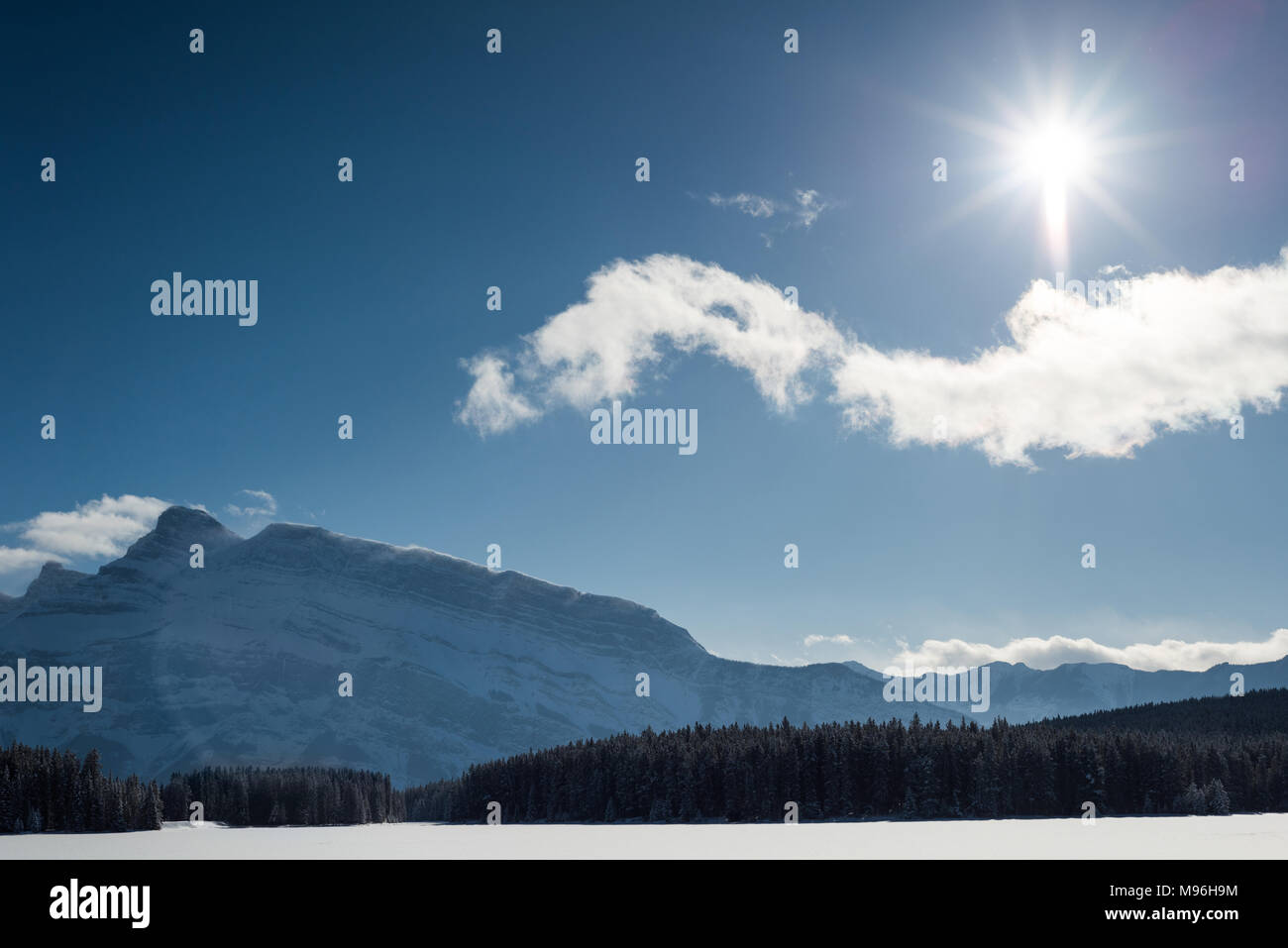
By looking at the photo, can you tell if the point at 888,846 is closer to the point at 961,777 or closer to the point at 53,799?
the point at 961,777

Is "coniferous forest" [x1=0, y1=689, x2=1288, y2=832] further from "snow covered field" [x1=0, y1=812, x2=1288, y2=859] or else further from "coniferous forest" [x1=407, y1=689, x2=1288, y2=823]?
"snow covered field" [x1=0, y1=812, x2=1288, y2=859]

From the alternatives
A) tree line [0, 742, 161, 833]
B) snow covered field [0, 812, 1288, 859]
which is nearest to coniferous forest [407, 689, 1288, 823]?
snow covered field [0, 812, 1288, 859]

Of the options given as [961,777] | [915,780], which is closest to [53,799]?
[915,780]

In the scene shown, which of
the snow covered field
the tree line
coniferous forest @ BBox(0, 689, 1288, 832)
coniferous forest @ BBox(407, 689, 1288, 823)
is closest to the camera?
the snow covered field

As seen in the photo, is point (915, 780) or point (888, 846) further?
point (915, 780)

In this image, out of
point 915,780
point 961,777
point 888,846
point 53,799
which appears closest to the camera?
point 888,846

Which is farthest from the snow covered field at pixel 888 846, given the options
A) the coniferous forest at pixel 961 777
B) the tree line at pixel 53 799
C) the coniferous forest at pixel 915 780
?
the tree line at pixel 53 799

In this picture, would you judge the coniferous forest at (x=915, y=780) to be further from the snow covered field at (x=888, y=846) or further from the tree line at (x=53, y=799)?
the snow covered field at (x=888, y=846)

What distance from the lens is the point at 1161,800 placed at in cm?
17738

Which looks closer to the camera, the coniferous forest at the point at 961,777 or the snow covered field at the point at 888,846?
the snow covered field at the point at 888,846

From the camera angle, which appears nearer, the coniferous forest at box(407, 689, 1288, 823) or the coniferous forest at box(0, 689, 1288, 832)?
the coniferous forest at box(407, 689, 1288, 823)
